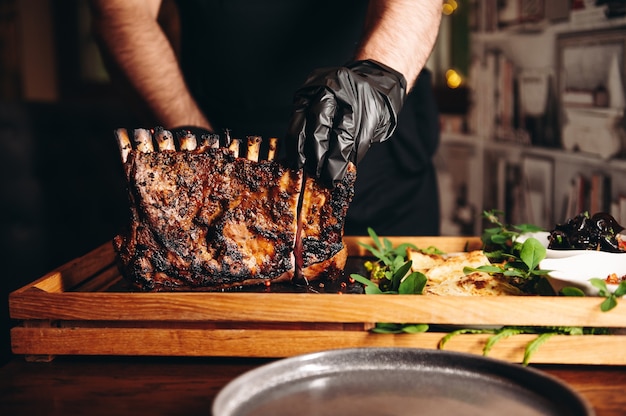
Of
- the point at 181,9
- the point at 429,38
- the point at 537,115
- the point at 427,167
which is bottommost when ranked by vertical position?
the point at 427,167

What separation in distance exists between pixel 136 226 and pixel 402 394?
72cm

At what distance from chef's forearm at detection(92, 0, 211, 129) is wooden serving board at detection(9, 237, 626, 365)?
1111 millimetres

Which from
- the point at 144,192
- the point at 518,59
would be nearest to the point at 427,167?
the point at 518,59

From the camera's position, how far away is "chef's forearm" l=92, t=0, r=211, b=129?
2.19 metres

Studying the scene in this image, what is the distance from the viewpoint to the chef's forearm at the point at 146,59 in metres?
2.19

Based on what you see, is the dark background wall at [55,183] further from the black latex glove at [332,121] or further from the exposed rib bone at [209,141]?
the black latex glove at [332,121]

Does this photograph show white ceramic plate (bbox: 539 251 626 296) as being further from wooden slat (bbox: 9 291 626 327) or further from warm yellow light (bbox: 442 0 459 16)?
warm yellow light (bbox: 442 0 459 16)

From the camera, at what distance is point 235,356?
1152mm

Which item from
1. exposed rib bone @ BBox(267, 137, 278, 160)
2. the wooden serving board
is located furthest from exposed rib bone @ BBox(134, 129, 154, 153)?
the wooden serving board

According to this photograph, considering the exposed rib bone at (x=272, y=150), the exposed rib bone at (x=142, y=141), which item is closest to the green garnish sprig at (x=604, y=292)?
the exposed rib bone at (x=272, y=150)

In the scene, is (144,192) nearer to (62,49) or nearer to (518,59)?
(518,59)

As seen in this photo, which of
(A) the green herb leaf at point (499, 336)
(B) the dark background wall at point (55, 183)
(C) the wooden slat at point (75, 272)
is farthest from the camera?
(B) the dark background wall at point (55, 183)

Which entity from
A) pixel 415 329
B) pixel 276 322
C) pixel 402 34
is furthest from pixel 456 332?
pixel 402 34

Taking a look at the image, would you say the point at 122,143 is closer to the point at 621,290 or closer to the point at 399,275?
the point at 399,275
